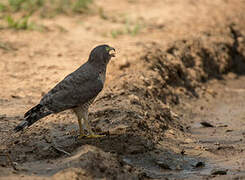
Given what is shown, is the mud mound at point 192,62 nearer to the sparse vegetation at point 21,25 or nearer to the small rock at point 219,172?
the sparse vegetation at point 21,25

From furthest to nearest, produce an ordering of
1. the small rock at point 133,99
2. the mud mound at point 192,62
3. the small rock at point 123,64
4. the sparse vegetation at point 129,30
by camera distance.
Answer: the sparse vegetation at point 129,30, the mud mound at point 192,62, the small rock at point 123,64, the small rock at point 133,99

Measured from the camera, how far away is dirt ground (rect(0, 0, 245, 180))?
548 centimetres

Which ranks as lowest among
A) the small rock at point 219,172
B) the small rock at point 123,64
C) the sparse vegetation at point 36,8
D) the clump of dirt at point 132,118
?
the small rock at point 219,172

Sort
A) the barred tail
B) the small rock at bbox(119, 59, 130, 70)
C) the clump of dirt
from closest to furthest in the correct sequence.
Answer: the clump of dirt → the barred tail → the small rock at bbox(119, 59, 130, 70)

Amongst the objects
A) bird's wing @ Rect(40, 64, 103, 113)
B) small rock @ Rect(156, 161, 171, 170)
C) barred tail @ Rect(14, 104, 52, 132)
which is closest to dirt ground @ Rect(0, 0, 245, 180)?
small rock @ Rect(156, 161, 171, 170)

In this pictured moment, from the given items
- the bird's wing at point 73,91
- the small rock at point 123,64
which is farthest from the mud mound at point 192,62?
the bird's wing at point 73,91

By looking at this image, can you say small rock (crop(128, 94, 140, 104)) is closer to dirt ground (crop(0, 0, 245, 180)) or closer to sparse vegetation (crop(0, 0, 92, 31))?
dirt ground (crop(0, 0, 245, 180))

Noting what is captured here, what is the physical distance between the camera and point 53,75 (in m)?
8.09

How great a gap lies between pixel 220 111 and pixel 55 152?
392cm

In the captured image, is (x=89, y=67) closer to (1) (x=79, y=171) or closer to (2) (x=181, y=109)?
(1) (x=79, y=171)

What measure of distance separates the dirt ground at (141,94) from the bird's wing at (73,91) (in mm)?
465

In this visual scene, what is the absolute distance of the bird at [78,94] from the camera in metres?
5.47

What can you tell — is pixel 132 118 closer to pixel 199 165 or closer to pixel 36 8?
pixel 199 165

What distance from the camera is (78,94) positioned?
223 inches
